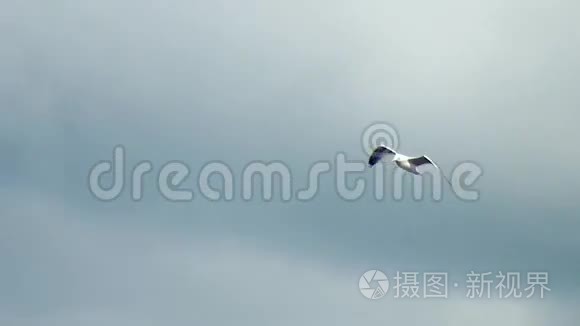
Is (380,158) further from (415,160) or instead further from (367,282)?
(367,282)

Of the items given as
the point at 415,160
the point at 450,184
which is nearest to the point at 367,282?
the point at 450,184

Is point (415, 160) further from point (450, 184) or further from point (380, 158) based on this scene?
point (450, 184)

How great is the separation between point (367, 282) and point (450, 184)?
5.14m

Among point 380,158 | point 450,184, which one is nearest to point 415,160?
point 380,158

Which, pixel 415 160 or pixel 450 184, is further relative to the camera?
pixel 450 184

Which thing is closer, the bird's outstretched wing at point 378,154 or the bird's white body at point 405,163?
the bird's outstretched wing at point 378,154

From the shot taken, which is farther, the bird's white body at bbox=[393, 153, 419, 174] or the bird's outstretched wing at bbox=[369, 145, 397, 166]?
the bird's white body at bbox=[393, 153, 419, 174]

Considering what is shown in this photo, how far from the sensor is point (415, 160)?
49.4 metres

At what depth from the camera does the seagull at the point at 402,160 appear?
4781 centimetres

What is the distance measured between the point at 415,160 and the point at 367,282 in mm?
8622

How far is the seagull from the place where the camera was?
157 ft

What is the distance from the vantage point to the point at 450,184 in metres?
54.5

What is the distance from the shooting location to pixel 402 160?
4953cm

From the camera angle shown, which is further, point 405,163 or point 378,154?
point 405,163
